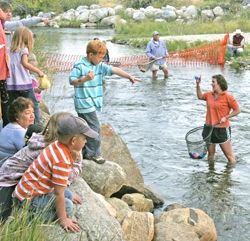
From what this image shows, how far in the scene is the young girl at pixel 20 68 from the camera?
7840mm

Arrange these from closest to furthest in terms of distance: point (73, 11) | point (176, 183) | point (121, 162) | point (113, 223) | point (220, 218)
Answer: point (113, 223)
point (220, 218)
point (121, 162)
point (176, 183)
point (73, 11)

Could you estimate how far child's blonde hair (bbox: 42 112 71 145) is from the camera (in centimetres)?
492

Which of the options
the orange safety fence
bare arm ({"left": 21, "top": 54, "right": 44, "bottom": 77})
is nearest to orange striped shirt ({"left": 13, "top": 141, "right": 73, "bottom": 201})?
bare arm ({"left": 21, "top": 54, "right": 44, "bottom": 77})

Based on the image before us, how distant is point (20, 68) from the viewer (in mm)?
7988

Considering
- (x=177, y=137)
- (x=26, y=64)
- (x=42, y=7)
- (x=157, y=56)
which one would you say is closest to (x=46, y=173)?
(x=26, y=64)

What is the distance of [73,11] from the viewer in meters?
61.0

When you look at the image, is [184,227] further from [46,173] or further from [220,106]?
[220,106]

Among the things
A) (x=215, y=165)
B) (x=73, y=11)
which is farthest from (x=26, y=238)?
(x=73, y=11)

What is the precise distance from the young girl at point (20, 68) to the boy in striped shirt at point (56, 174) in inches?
123

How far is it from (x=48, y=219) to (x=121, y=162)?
393 centimetres

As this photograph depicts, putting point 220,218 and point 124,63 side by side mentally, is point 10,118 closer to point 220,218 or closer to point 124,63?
point 220,218

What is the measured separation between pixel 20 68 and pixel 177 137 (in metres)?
5.29

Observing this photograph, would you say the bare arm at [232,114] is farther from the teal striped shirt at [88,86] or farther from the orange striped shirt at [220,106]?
the teal striped shirt at [88,86]

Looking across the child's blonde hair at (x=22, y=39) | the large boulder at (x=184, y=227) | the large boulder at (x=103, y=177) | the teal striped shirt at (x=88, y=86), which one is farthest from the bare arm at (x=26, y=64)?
the large boulder at (x=184, y=227)
